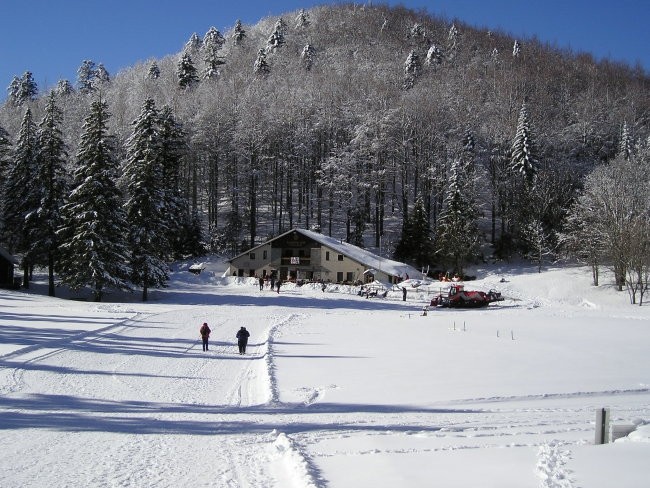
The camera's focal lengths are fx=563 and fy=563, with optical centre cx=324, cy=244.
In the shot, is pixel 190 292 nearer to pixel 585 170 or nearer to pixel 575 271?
pixel 575 271

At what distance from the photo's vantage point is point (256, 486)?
822cm

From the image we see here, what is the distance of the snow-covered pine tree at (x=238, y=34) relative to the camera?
505 ft

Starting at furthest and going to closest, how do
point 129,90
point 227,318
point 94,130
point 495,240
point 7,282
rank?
point 129,90
point 495,240
point 7,282
point 94,130
point 227,318

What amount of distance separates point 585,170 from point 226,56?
92.5m

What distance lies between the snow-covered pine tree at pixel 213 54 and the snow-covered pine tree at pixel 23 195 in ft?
264

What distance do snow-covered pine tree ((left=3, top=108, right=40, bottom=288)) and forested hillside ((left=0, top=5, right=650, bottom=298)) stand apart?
1.01 feet

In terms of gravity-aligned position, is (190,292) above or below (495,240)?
below

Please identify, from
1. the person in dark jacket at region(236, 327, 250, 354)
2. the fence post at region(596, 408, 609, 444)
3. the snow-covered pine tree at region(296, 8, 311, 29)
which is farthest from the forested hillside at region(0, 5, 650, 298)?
the fence post at region(596, 408, 609, 444)

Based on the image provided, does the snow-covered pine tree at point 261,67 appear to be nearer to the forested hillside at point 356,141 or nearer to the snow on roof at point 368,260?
the forested hillside at point 356,141

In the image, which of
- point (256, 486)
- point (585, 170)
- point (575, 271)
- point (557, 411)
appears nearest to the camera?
point (256, 486)

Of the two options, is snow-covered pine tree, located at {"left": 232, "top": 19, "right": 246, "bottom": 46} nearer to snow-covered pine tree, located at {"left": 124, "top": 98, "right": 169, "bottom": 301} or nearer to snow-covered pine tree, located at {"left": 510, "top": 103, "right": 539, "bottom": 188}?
snow-covered pine tree, located at {"left": 510, "top": 103, "right": 539, "bottom": 188}

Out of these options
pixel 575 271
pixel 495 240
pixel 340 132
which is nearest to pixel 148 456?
pixel 575 271

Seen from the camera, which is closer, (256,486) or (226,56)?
(256,486)

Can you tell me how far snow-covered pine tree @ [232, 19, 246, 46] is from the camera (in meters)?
154
